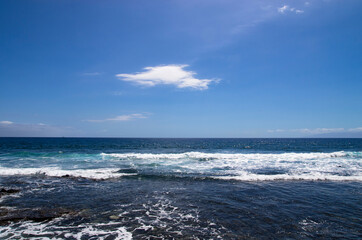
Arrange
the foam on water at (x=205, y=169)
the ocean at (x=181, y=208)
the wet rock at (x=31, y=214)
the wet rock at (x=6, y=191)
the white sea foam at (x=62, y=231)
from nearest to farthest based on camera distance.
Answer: the white sea foam at (x=62, y=231) < the ocean at (x=181, y=208) < the wet rock at (x=31, y=214) < the wet rock at (x=6, y=191) < the foam on water at (x=205, y=169)

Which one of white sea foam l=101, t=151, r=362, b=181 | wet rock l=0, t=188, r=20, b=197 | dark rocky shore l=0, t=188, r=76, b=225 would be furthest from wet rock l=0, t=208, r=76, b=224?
white sea foam l=101, t=151, r=362, b=181

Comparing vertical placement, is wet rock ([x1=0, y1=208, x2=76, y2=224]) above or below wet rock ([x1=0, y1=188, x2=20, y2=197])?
below

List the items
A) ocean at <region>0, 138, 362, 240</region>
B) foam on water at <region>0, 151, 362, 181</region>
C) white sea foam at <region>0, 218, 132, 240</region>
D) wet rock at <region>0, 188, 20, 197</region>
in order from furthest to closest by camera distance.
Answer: foam on water at <region>0, 151, 362, 181</region>
wet rock at <region>0, 188, 20, 197</region>
ocean at <region>0, 138, 362, 240</region>
white sea foam at <region>0, 218, 132, 240</region>

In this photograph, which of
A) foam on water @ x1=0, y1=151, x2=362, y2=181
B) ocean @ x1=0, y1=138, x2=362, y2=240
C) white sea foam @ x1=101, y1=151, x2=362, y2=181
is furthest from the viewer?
foam on water @ x1=0, y1=151, x2=362, y2=181

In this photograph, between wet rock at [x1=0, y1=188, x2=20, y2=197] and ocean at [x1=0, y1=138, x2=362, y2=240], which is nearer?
ocean at [x1=0, y1=138, x2=362, y2=240]

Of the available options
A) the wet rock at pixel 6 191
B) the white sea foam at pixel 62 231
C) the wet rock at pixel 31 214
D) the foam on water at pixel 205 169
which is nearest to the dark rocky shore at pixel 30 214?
the wet rock at pixel 31 214

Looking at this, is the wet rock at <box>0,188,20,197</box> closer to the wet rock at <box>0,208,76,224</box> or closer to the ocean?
the ocean

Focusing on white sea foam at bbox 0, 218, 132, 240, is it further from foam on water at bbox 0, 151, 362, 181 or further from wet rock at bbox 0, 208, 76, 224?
foam on water at bbox 0, 151, 362, 181

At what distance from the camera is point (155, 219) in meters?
9.37

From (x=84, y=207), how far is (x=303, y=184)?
49.5 ft

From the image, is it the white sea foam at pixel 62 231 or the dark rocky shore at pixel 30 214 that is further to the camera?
the dark rocky shore at pixel 30 214

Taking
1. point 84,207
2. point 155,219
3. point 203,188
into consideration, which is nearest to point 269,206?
point 203,188

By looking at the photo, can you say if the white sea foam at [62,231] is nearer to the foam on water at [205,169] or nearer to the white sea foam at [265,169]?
the foam on water at [205,169]

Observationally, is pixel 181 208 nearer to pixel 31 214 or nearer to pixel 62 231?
pixel 62 231
